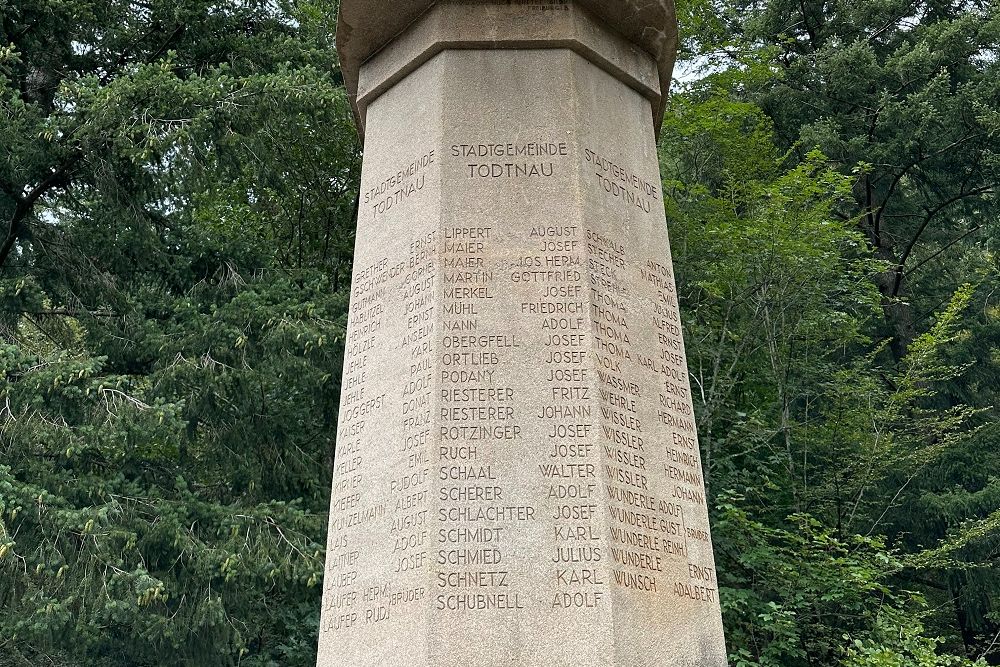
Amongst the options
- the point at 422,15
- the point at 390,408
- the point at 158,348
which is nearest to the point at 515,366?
the point at 390,408

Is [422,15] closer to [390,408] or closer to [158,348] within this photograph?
[390,408]

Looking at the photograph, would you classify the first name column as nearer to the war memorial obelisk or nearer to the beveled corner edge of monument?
the war memorial obelisk

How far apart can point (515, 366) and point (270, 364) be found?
301 inches

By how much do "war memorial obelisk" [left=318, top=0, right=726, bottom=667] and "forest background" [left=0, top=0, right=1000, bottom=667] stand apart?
4758mm

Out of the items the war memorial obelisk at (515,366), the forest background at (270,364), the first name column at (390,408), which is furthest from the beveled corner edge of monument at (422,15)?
the forest background at (270,364)

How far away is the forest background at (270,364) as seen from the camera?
33.0 ft

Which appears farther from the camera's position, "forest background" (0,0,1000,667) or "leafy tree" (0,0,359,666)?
"forest background" (0,0,1000,667)

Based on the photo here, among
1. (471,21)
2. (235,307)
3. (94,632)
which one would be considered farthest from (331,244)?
(471,21)

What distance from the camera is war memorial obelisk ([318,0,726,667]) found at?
4285 millimetres

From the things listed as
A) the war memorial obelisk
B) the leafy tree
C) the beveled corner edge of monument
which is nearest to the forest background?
the leafy tree

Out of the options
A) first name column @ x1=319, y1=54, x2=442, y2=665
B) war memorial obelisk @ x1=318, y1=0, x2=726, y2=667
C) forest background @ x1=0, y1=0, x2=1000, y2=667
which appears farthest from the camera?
forest background @ x1=0, y1=0, x2=1000, y2=667

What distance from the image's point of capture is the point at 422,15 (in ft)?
19.4

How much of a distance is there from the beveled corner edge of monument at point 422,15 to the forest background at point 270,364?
5031 mm

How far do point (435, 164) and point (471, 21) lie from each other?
0.99 metres
